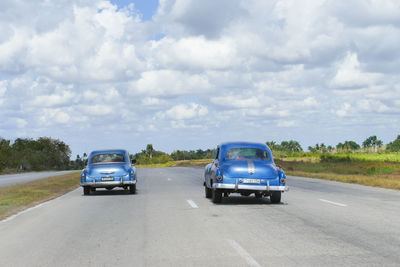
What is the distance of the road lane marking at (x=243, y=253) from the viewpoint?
635 cm

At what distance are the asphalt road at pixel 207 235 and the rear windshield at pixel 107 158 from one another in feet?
17.0

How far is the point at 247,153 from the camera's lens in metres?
15.0

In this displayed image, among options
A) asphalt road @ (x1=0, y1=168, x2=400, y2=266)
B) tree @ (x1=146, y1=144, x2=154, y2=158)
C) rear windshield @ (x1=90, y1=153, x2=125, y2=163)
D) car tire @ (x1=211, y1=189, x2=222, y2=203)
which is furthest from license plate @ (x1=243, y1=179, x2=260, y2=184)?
tree @ (x1=146, y1=144, x2=154, y2=158)

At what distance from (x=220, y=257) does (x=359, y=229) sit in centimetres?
355

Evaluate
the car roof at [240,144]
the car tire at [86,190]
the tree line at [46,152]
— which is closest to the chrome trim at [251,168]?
the car roof at [240,144]

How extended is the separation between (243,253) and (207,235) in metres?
1.76

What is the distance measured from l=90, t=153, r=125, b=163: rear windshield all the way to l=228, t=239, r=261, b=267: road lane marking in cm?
1187

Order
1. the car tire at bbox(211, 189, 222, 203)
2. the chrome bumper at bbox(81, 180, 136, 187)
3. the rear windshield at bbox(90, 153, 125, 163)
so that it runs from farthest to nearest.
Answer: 1. the rear windshield at bbox(90, 153, 125, 163)
2. the chrome bumper at bbox(81, 180, 136, 187)
3. the car tire at bbox(211, 189, 222, 203)

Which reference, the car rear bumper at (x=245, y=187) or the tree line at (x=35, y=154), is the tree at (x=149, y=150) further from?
the car rear bumper at (x=245, y=187)

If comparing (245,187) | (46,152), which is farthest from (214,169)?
(46,152)

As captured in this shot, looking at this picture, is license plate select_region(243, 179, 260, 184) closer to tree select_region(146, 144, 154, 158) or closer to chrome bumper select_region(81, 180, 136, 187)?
chrome bumper select_region(81, 180, 136, 187)

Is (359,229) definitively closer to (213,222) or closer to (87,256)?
(213,222)

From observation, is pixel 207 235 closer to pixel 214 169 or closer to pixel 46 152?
pixel 214 169

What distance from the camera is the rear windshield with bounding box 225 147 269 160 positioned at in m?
14.9
